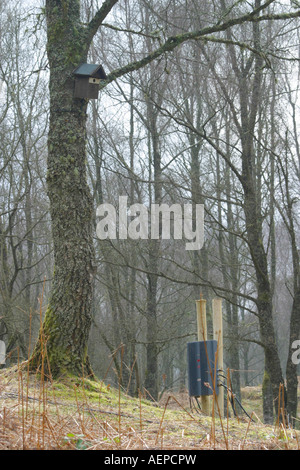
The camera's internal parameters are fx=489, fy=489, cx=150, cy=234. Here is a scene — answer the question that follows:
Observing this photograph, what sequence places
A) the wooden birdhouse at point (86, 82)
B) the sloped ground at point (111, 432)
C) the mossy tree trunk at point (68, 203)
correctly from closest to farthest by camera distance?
the sloped ground at point (111, 432) → the mossy tree trunk at point (68, 203) → the wooden birdhouse at point (86, 82)

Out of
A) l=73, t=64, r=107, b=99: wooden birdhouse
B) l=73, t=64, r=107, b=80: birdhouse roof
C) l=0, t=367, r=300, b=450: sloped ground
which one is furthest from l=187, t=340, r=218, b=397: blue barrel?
l=73, t=64, r=107, b=80: birdhouse roof

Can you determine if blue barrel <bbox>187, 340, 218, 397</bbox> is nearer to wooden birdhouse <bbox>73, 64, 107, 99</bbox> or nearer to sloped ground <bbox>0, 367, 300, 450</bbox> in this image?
sloped ground <bbox>0, 367, 300, 450</bbox>

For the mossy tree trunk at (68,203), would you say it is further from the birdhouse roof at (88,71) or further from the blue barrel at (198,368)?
the blue barrel at (198,368)

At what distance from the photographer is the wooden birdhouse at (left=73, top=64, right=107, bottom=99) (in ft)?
14.7

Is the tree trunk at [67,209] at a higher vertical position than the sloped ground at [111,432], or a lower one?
higher

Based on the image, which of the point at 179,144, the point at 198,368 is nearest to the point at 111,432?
the point at 198,368

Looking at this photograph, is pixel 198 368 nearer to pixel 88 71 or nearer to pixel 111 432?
pixel 111 432

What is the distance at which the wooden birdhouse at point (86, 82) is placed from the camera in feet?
14.7

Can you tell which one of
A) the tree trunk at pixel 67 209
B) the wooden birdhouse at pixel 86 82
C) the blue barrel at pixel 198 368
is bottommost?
the blue barrel at pixel 198 368

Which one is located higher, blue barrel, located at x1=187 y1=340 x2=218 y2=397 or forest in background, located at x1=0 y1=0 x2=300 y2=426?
forest in background, located at x1=0 y1=0 x2=300 y2=426

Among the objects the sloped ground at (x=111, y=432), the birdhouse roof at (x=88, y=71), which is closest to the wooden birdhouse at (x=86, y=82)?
the birdhouse roof at (x=88, y=71)

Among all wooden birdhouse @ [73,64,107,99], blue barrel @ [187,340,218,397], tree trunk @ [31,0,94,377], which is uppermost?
wooden birdhouse @ [73,64,107,99]

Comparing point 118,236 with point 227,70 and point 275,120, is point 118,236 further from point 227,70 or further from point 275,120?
point 227,70

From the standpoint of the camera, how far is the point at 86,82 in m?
4.50
